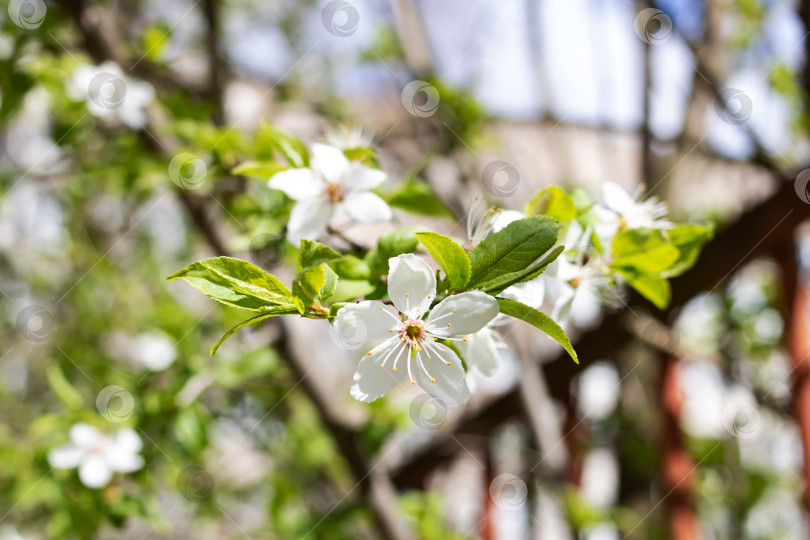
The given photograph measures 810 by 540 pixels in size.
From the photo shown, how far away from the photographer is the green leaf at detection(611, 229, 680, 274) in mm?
669

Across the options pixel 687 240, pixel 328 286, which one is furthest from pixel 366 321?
pixel 687 240

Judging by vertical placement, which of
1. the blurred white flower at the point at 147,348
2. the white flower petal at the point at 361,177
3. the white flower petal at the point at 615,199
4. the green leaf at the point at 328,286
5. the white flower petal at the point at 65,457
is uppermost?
the green leaf at the point at 328,286

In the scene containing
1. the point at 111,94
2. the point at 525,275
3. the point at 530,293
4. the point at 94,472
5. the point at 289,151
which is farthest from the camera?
the point at 111,94

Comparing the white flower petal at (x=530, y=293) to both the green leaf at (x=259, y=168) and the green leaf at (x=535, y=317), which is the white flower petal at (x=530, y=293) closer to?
the green leaf at (x=535, y=317)

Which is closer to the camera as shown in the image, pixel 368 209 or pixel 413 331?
pixel 413 331

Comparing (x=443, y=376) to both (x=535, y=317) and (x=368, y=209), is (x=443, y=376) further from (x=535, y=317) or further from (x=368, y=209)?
(x=368, y=209)

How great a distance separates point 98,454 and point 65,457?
0.19 feet

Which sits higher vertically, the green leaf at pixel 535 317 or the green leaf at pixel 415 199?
the green leaf at pixel 535 317

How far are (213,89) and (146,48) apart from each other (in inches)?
8.0

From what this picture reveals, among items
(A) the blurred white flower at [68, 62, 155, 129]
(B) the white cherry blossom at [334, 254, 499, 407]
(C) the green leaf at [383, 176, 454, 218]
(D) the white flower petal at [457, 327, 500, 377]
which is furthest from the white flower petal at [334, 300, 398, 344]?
(A) the blurred white flower at [68, 62, 155, 129]

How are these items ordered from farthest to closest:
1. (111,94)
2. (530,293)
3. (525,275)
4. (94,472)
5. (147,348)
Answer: (147,348)
(111,94)
(94,472)
(530,293)
(525,275)

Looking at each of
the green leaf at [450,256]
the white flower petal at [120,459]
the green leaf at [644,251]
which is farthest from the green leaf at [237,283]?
the white flower petal at [120,459]

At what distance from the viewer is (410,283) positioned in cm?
52

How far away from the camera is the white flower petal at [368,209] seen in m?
0.69
